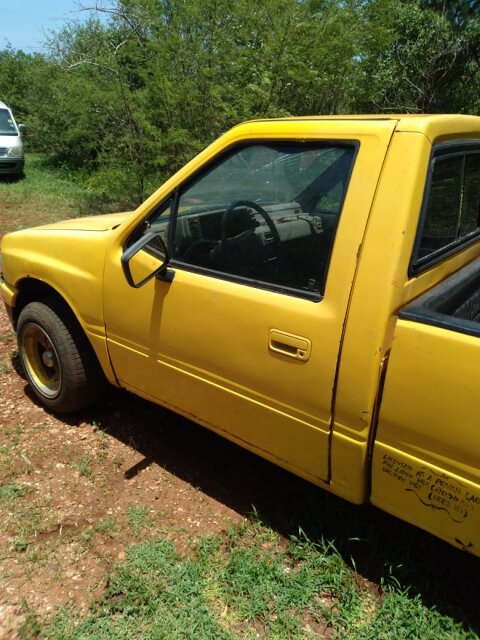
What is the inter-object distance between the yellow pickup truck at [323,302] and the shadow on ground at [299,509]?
0.47 m

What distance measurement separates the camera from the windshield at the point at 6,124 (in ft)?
45.0

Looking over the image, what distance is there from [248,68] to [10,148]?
8253 millimetres

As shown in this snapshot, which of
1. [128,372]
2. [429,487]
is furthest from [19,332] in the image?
[429,487]

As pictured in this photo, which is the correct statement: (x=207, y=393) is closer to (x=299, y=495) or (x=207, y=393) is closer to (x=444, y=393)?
(x=299, y=495)

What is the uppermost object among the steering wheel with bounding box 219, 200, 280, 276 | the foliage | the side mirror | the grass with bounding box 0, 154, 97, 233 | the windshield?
the foliage

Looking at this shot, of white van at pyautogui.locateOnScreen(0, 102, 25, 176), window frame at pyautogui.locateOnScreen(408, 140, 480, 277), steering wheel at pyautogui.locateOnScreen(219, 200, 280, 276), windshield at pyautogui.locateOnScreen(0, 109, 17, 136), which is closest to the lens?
window frame at pyautogui.locateOnScreen(408, 140, 480, 277)

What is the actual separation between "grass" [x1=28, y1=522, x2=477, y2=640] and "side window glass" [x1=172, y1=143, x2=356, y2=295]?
1.24 m

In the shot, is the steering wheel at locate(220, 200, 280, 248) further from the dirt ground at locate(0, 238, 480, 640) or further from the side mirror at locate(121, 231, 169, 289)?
the dirt ground at locate(0, 238, 480, 640)

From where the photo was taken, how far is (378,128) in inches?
73.0

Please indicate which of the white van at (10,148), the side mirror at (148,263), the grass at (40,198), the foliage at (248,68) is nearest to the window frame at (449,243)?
the side mirror at (148,263)

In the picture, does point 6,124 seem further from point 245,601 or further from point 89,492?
point 245,601

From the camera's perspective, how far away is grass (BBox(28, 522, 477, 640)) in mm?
2004

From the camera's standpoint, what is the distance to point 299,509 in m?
2.59

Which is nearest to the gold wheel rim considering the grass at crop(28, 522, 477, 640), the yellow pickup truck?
the yellow pickup truck
